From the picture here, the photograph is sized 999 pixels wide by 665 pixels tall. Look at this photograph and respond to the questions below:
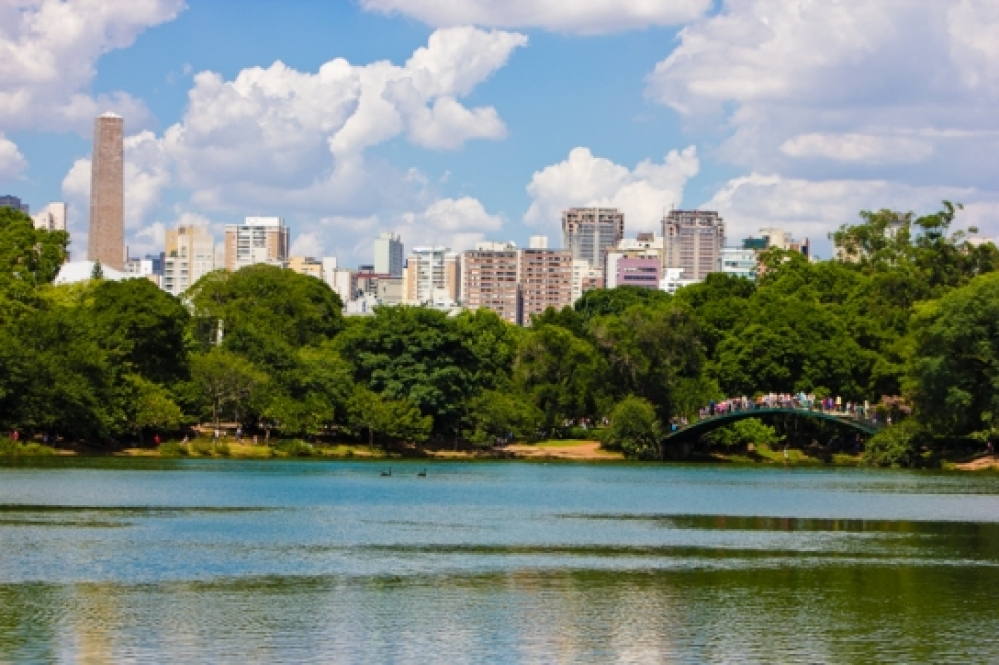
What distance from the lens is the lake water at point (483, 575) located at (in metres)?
31.0

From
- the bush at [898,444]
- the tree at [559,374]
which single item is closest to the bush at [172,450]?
the tree at [559,374]

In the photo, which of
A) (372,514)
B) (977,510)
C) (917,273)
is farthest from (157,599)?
(917,273)

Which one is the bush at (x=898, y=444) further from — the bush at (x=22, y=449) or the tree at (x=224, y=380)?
the bush at (x=22, y=449)

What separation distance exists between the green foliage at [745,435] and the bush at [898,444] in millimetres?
8691

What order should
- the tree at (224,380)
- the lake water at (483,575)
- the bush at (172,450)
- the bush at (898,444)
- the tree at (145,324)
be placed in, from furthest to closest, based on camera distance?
the bush at (898,444)
the tree at (224,380)
the tree at (145,324)
the bush at (172,450)
the lake water at (483,575)

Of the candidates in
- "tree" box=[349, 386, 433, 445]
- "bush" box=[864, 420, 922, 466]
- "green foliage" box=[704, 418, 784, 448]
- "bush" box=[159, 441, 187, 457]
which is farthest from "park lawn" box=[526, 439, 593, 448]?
"bush" box=[159, 441, 187, 457]

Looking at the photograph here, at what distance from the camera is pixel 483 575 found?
4072cm

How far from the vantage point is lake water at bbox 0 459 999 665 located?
31.0 metres

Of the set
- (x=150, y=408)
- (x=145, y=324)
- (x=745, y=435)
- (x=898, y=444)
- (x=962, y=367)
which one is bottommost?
(x=898, y=444)

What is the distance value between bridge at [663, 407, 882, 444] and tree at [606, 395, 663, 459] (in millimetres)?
1154

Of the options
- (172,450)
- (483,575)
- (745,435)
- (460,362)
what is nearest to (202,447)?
(172,450)

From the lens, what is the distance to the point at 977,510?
64.2 meters

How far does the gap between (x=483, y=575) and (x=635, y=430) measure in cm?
6724

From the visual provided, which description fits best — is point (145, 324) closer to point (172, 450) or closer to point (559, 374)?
point (172, 450)
